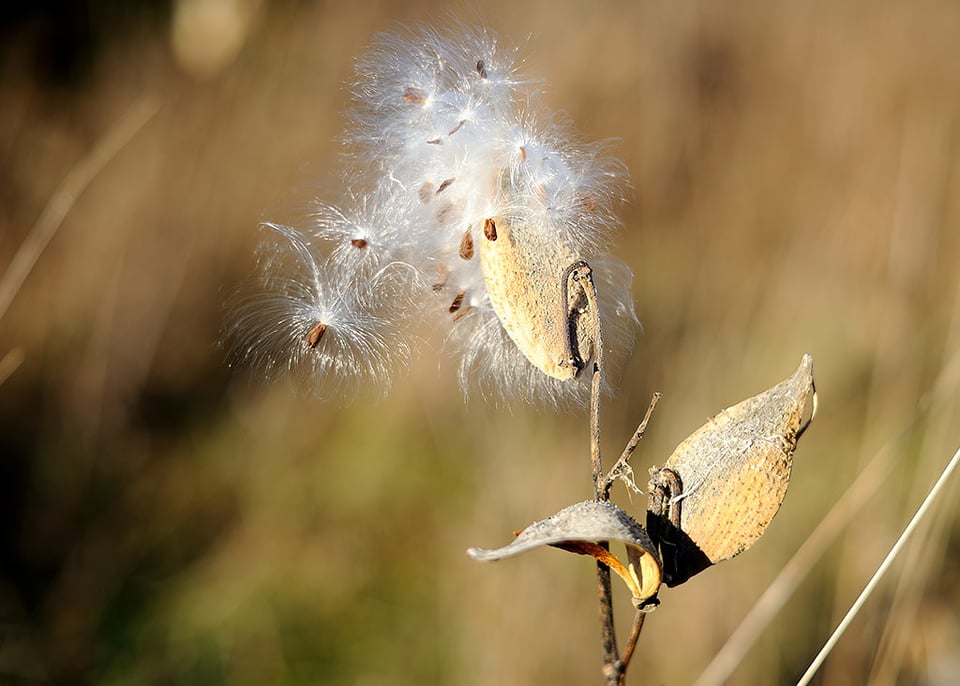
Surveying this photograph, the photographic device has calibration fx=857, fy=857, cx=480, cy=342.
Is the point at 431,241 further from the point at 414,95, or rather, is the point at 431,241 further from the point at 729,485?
the point at 729,485

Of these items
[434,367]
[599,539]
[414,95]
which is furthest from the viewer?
[434,367]

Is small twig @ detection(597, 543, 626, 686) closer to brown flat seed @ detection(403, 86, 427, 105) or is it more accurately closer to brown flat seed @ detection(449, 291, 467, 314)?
brown flat seed @ detection(449, 291, 467, 314)

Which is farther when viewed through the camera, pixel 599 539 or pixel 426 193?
pixel 426 193

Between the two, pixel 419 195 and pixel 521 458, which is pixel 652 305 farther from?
pixel 419 195

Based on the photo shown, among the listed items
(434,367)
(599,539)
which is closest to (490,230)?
(599,539)

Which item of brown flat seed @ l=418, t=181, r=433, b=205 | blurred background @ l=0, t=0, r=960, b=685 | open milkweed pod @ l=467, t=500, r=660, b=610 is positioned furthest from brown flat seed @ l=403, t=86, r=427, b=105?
blurred background @ l=0, t=0, r=960, b=685

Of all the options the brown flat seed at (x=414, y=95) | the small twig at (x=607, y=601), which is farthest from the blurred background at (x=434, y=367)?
the brown flat seed at (x=414, y=95)
